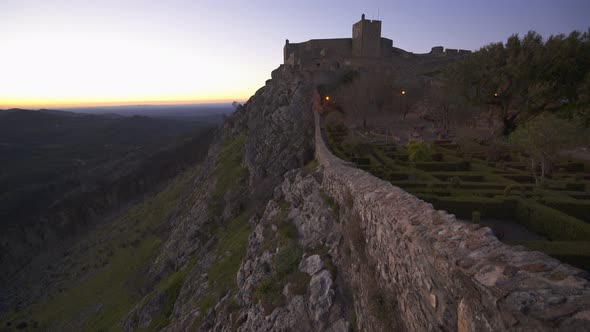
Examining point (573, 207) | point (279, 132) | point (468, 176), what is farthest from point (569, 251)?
point (279, 132)

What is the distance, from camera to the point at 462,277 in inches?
175

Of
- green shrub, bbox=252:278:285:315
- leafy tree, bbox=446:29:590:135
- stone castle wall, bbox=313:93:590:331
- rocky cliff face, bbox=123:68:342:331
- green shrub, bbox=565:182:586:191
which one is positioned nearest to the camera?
stone castle wall, bbox=313:93:590:331

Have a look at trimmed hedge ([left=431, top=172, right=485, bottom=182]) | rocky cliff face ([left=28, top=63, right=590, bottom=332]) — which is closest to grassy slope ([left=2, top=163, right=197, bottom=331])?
rocky cliff face ([left=28, top=63, right=590, bottom=332])

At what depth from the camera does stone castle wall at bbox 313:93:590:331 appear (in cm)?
339

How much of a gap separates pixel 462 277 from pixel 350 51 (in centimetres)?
6492

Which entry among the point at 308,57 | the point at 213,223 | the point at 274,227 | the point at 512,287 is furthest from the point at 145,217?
the point at 512,287

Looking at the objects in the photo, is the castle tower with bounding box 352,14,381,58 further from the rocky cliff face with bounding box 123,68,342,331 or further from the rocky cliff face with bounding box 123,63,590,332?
the rocky cliff face with bounding box 123,63,590,332

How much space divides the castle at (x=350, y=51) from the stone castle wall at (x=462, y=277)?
182 feet

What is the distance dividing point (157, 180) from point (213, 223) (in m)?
76.8

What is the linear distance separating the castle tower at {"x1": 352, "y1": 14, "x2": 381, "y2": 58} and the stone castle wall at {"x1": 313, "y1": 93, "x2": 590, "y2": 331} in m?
58.8

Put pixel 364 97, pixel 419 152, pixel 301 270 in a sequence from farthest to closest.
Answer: pixel 364 97 → pixel 419 152 → pixel 301 270

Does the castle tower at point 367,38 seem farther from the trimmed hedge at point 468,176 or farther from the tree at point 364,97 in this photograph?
the trimmed hedge at point 468,176

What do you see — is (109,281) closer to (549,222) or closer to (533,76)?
(549,222)

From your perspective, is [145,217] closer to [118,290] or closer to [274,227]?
[118,290]
